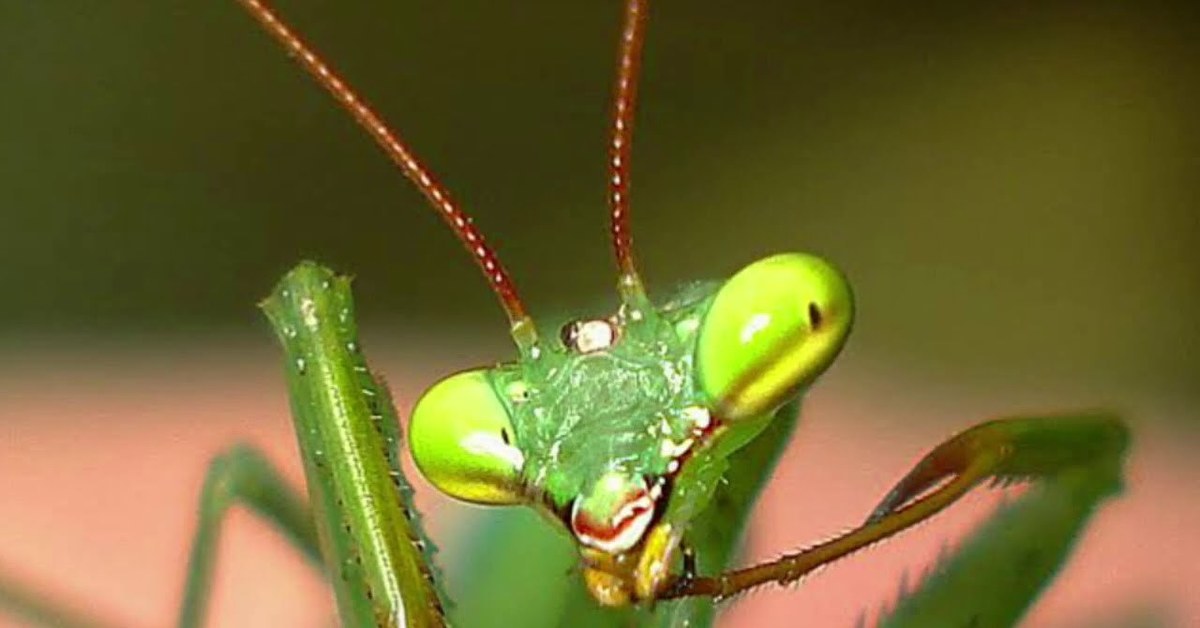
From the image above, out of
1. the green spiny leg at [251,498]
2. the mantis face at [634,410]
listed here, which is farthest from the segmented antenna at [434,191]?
the green spiny leg at [251,498]

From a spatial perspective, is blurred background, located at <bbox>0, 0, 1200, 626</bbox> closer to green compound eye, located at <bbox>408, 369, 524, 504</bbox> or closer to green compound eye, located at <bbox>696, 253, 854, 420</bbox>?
green compound eye, located at <bbox>408, 369, 524, 504</bbox>

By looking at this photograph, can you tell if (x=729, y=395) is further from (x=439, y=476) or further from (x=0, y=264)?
(x=0, y=264)

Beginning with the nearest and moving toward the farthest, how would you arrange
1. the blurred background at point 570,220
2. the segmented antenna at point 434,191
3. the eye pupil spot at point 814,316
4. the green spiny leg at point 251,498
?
the eye pupil spot at point 814,316
the segmented antenna at point 434,191
the green spiny leg at point 251,498
the blurred background at point 570,220

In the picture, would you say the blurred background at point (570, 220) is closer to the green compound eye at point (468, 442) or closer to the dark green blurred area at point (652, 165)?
the dark green blurred area at point (652, 165)

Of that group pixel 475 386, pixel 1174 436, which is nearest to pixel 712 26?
pixel 1174 436

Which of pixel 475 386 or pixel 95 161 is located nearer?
pixel 475 386

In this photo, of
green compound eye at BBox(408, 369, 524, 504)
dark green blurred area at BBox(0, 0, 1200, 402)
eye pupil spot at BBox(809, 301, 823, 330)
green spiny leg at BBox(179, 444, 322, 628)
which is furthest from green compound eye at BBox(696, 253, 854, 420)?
dark green blurred area at BBox(0, 0, 1200, 402)
